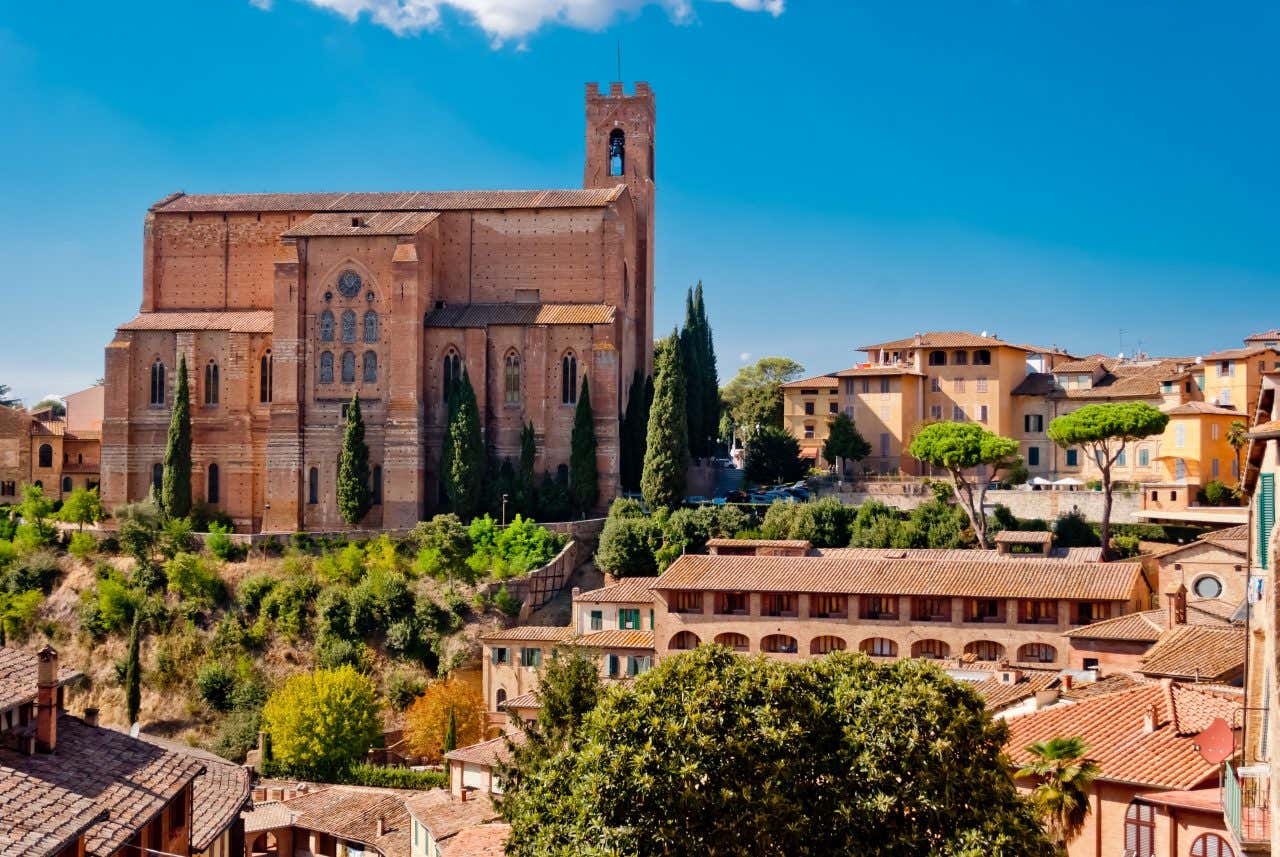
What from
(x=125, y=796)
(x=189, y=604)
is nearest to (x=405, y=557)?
(x=189, y=604)

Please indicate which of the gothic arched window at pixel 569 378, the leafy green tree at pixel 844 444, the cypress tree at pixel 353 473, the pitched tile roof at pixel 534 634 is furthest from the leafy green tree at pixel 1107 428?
the cypress tree at pixel 353 473

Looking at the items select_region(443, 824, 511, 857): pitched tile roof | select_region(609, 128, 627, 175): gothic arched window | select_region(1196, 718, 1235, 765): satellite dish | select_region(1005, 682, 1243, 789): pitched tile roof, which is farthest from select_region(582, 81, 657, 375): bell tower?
select_region(1196, 718, 1235, 765): satellite dish

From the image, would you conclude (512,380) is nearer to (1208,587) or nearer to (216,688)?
(216,688)

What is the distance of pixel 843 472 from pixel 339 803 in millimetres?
29981

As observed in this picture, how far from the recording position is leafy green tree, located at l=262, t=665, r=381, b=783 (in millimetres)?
46000

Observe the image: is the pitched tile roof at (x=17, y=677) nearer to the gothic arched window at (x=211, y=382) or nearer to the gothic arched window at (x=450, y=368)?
the gothic arched window at (x=450, y=368)

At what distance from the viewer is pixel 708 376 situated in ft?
233

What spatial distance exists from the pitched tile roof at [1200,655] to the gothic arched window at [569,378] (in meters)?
32.3

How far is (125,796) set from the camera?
20.2 metres

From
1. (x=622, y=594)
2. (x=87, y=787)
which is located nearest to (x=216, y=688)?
(x=622, y=594)

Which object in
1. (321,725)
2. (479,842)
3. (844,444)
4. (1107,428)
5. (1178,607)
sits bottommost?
(321,725)

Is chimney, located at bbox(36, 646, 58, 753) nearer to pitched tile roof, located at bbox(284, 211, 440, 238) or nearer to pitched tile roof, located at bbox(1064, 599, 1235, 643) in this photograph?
pitched tile roof, located at bbox(1064, 599, 1235, 643)

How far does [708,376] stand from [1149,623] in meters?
35.5

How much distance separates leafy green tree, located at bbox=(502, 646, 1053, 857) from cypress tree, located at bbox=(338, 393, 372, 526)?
3898 cm
